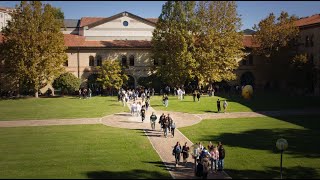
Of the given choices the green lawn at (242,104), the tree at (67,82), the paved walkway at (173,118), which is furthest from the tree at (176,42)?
the tree at (67,82)

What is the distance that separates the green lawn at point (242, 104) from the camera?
40.3m

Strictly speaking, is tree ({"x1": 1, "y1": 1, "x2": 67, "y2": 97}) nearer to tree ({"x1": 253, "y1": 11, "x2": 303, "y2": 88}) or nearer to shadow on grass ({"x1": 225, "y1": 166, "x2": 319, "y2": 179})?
tree ({"x1": 253, "y1": 11, "x2": 303, "y2": 88})

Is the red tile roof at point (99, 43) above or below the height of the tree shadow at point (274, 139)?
above

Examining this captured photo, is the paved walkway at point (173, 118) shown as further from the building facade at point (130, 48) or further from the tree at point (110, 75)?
the building facade at point (130, 48)

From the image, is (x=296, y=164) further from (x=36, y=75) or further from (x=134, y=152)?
(x=36, y=75)

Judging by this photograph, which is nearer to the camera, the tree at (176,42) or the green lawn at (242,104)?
the green lawn at (242,104)

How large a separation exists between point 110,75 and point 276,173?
37.9 metres

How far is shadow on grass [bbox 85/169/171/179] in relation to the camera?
18.3 metres

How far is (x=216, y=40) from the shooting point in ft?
173

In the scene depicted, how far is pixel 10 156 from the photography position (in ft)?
73.0

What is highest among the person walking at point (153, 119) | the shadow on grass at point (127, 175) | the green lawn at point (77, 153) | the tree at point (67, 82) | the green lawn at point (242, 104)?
the tree at point (67, 82)

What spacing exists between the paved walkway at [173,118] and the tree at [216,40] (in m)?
14.8

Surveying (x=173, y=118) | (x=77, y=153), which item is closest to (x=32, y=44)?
(x=173, y=118)

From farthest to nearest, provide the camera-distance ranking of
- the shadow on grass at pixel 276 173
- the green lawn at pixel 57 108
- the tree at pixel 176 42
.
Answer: the tree at pixel 176 42, the green lawn at pixel 57 108, the shadow on grass at pixel 276 173
